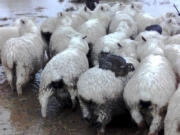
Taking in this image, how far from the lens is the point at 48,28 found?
6727 millimetres

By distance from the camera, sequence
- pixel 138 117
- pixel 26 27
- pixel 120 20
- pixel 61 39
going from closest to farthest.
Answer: pixel 138 117
pixel 61 39
pixel 26 27
pixel 120 20

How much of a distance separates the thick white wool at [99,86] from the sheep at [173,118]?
81cm

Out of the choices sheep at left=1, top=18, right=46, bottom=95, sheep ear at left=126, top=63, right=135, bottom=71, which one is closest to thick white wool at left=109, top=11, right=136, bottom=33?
sheep at left=1, top=18, right=46, bottom=95

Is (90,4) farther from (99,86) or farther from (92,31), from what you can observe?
(99,86)

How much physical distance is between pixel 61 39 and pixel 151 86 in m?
2.73

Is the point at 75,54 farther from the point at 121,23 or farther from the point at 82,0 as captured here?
the point at 82,0

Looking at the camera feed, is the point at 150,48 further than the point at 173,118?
Yes

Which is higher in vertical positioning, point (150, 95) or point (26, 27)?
point (150, 95)

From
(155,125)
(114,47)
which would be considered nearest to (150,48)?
(114,47)

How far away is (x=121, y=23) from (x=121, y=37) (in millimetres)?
810

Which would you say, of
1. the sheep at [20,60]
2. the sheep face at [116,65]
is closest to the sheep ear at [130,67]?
the sheep face at [116,65]

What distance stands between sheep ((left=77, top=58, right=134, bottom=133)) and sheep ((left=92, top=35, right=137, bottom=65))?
1.21 meters

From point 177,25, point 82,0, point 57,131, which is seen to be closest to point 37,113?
point 57,131

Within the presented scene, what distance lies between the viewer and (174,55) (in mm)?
4590
